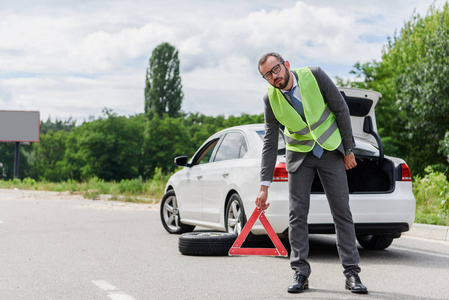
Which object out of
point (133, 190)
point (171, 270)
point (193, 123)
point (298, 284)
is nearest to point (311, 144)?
Result: point (298, 284)

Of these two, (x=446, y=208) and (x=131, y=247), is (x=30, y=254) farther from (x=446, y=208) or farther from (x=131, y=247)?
(x=446, y=208)

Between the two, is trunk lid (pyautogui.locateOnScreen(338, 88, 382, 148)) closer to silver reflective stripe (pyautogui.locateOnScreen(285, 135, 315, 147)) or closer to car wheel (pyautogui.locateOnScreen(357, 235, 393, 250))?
car wheel (pyautogui.locateOnScreen(357, 235, 393, 250))

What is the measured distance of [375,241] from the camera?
8.31 metres

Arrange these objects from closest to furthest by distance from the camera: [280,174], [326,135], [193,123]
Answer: [326,135] → [280,174] → [193,123]

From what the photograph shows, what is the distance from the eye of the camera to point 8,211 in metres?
15.7

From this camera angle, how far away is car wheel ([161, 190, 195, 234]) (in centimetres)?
1019

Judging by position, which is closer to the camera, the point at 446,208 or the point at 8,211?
the point at 446,208

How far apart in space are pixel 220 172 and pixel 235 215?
0.75m

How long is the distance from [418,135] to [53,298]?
3442cm

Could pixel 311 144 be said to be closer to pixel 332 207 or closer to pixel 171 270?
pixel 332 207

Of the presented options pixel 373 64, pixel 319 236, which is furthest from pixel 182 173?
pixel 373 64

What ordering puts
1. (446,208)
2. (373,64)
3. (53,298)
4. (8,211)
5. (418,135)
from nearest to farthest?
(53,298)
(446,208)
(8,211)
(418,135)
(373,64)

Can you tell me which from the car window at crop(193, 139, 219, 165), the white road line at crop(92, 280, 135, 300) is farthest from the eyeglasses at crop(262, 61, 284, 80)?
the car window at crop(193, 139, 219, 165)

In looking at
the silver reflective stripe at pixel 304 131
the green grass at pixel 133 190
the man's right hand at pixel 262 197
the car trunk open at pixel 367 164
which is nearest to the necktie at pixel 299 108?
the silver reflective stripe at pixel 304 131
